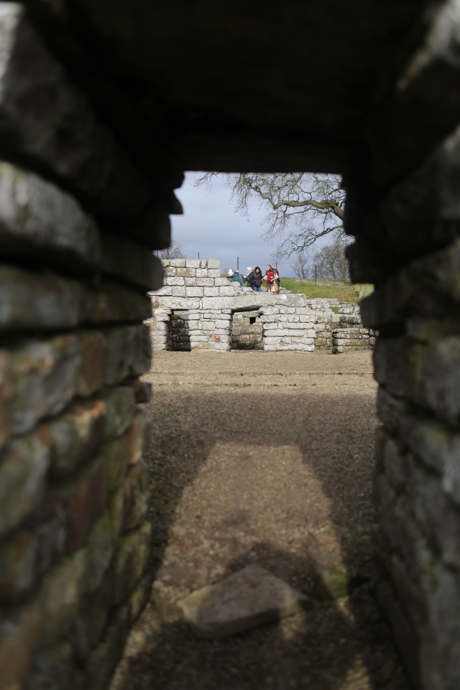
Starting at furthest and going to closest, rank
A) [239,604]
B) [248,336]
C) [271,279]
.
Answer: [271,279]
[248,336]
[239,604]

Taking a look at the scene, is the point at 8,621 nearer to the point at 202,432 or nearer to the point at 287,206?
the point at 202,432

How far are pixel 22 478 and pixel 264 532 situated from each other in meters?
2.46

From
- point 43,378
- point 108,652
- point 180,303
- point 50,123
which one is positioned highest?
point 180,303

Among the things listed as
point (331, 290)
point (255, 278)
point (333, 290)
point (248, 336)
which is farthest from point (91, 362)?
point (331, 290)

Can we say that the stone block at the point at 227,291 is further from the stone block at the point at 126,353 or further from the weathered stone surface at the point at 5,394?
the weathered stone surface at the point at 5,394

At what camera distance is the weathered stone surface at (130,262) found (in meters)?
2.09

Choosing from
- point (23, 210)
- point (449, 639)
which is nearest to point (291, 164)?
point (23, 210)

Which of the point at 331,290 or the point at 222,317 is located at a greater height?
the point at 331,290

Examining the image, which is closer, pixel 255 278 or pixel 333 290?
pixel 255 278

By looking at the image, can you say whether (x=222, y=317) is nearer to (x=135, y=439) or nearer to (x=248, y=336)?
(x=248, y=336)

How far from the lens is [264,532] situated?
3.34 metres

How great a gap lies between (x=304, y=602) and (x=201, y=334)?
1202 cm

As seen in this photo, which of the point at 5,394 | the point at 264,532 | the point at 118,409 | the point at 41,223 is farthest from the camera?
the point at 264,532

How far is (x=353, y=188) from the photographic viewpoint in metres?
2.62
